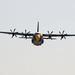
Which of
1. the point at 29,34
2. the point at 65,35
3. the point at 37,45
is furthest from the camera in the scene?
the point at 65,35

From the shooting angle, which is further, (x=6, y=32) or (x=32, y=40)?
(x=6, y=32)

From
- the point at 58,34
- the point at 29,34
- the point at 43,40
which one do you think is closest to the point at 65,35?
→ the point at 58,34

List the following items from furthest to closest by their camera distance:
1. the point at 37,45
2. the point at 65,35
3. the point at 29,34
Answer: the point at 65,35 < the point at 29,34 < the point at 37,45

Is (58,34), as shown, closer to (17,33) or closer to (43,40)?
(17,33)

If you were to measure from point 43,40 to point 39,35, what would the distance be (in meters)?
2.22

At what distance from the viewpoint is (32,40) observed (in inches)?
3711

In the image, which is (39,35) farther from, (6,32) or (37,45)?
(6,32)

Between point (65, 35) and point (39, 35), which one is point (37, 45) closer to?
point (39, 35)

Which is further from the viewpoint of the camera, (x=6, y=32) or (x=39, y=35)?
(x=6, y=32)

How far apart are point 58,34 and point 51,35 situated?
5576mm

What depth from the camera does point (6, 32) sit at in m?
120

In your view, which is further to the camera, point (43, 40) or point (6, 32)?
point (6, 32)

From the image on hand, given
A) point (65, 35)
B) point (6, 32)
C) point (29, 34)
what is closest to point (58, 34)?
point (65, 35)

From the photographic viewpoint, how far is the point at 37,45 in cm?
9275
